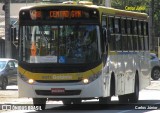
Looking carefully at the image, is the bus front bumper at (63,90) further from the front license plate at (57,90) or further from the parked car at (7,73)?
the parked car at (7,73)

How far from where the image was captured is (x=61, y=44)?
18.8 meters

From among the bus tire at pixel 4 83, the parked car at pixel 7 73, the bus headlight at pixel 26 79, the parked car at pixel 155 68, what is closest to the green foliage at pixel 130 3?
the parked car at pixel 155 68

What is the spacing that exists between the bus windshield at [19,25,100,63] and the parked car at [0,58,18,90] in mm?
12500

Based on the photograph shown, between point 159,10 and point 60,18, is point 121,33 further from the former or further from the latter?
point 159,10

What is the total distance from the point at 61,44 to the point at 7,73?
13.5 meters

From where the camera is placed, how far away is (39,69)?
1875 centimetres

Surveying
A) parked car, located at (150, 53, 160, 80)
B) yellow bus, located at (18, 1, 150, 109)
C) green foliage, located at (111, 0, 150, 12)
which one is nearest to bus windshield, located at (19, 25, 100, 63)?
yellow bus, located at (18, 1, 150, 109)

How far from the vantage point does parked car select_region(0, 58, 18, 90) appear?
3144 centimetres

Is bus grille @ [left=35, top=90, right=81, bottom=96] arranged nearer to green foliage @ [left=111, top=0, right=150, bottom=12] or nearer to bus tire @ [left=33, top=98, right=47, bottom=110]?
bus tire @ [left=33, top=98, right=47, bottom=110]

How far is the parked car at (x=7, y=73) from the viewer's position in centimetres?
3144

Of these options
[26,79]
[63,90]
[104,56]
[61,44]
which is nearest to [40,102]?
[26,79]

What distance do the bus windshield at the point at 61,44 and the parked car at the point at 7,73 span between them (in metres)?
12.5

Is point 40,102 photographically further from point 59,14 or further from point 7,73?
point 7,73

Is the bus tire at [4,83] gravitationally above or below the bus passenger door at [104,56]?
below
